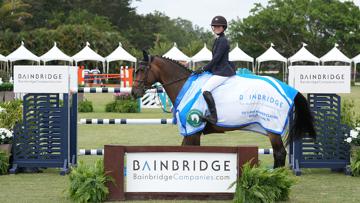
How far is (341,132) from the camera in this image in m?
10.3

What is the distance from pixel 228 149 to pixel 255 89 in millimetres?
1452

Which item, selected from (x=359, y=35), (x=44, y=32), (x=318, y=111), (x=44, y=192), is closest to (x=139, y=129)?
(x=318, y=111)

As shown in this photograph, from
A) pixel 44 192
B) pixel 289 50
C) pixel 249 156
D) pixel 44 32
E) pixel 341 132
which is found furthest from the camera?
pixel 289 50

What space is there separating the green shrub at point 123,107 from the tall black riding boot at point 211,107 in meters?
14.2

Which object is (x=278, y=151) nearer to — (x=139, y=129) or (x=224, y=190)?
(x=224, y=190)

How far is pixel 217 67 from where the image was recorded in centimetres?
904

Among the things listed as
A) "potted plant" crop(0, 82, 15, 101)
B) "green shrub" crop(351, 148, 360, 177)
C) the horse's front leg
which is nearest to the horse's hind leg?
the horse's front leg

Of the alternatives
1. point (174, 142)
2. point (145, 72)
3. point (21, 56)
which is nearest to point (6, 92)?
point (174, 142)

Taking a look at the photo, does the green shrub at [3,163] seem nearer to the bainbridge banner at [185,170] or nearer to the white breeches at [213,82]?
the bainbridge banner at [185,170]

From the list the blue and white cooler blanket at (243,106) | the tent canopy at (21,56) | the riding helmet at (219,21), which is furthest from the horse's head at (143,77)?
the tent canopy at (21,56)

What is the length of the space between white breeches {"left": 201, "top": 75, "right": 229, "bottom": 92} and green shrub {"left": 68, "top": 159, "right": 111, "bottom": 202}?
5.90ft

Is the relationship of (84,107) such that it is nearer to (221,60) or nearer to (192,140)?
(192,140)

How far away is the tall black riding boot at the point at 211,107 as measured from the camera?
8.86 meters

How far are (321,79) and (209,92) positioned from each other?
85.7 inches
